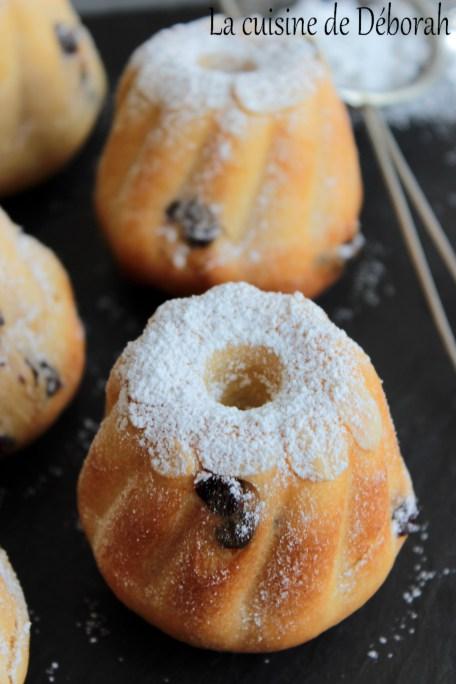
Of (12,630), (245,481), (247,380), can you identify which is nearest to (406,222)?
(247,380)

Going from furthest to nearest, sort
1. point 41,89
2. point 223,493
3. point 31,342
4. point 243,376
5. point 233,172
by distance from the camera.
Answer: point 41,89 < point 233,172 < point 31,342 < point 243,376 < point 223,493

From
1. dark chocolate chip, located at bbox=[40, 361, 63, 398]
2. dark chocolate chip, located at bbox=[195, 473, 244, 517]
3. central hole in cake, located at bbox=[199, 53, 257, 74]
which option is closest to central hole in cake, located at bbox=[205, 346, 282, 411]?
dark chocolate chip, located at bbox=[195, 473, 244, 517]

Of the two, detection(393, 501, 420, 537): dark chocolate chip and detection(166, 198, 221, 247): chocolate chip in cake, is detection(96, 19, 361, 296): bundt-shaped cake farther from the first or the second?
detection(393, 501, 420, 537): dark chocolate chip

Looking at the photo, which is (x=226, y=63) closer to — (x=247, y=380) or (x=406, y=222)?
(x=406, y=222)

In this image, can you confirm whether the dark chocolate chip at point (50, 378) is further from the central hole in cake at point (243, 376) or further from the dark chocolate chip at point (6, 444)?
the central hole in cake at point (243, 376)

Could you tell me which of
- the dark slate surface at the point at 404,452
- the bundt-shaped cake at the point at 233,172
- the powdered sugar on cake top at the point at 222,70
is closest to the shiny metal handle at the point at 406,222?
the dark slate surface at the point at 404,452

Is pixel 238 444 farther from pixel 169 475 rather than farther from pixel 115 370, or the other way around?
pixel 115 370

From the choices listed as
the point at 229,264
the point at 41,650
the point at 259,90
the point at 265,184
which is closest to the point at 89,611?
the point at 41,650
